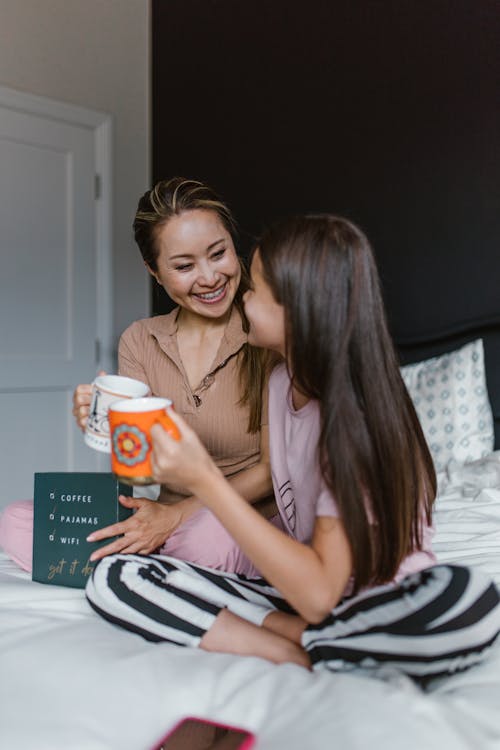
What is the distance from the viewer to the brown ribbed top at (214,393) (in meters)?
1.43

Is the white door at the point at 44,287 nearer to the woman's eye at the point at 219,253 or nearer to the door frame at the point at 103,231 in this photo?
the door frame at the point at 103,231

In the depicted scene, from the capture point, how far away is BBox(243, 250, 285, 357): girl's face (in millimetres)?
921

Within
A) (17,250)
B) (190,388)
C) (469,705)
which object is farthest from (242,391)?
(17,250)

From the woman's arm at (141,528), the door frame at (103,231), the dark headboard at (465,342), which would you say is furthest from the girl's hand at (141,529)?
the door frame at (103,231)

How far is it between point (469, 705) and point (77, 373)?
104 inches

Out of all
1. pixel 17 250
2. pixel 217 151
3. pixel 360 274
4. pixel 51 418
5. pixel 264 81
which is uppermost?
pixel 264 81

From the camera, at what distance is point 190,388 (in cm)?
146

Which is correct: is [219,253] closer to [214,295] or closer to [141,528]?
[214,295]

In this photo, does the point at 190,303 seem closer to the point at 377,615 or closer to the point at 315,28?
the point at 377,615

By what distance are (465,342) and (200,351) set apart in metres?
1.11

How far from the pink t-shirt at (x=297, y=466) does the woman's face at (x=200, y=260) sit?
30 cm

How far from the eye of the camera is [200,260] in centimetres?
137

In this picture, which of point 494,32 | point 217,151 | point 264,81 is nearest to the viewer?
point 494,32

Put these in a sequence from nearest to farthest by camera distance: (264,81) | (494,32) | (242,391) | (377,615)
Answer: (377,615)
(242,391)
(494,32)
(264,81)
